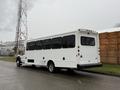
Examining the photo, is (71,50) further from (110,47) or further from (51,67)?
(110,47)

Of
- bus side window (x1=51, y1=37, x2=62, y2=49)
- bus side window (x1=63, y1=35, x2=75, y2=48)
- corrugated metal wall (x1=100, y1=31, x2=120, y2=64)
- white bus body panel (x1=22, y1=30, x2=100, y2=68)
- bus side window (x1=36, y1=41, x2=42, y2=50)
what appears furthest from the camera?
corrugated metal wall (x1=100, y1=31, x2=120, y2=64)

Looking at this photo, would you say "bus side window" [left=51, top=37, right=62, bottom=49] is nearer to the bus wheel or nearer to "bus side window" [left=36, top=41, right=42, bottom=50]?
the bus wheel

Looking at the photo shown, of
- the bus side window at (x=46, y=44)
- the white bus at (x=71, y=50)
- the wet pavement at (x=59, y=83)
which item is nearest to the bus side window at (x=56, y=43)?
the white bus at (x=71, y=50)

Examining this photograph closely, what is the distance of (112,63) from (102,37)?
9.35ft

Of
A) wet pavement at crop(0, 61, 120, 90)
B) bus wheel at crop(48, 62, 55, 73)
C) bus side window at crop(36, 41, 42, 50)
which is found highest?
bus side window at crop(36, 41, 42, 50)

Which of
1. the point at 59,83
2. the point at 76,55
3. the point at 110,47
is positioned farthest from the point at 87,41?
the point at 110,47

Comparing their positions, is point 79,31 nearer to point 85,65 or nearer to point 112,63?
point 85,65

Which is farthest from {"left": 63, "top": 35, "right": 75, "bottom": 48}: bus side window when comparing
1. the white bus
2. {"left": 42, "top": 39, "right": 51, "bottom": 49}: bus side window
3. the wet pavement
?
the wet pavement

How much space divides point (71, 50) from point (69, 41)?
2.19 ft

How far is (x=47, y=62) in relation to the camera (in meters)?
14.4

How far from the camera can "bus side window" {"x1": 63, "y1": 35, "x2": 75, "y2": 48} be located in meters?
12.0

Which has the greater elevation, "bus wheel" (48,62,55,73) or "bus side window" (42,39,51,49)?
"bus side window" (42,39,51,49)

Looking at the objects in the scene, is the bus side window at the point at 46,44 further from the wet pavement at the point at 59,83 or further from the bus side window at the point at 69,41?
the wet pavement at the point at 59,83

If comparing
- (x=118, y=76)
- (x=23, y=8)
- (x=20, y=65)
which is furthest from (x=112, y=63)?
(x=23, y=8)
